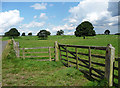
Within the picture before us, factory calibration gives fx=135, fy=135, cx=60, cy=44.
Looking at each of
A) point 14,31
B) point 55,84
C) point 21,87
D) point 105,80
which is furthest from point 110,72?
point 14,31

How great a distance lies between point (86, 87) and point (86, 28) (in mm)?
64139

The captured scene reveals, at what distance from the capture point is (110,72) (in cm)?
512

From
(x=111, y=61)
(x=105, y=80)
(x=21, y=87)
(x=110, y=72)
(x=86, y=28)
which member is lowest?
(x=21, y=87)

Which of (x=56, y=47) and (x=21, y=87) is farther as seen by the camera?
(x=56, y=47)

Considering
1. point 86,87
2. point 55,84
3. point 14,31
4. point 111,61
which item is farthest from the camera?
point 14,31

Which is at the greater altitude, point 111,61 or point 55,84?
point 111,61

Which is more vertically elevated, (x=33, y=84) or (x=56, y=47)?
(x=56, y=47)

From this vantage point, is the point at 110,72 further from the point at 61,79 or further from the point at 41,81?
the point at 41,81

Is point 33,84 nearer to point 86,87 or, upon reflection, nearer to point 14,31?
point 86,87

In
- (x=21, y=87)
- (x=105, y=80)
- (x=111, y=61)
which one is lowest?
(x=21, y=87)

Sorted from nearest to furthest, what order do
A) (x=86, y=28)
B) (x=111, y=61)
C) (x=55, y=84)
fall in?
1. (x=111, y=61)
2. (x=55, y=84)
3. (x=86, y=28)

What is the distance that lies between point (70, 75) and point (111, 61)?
2.52 metres

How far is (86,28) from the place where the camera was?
6769cm

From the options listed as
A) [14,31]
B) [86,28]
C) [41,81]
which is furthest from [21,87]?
[14,31]
